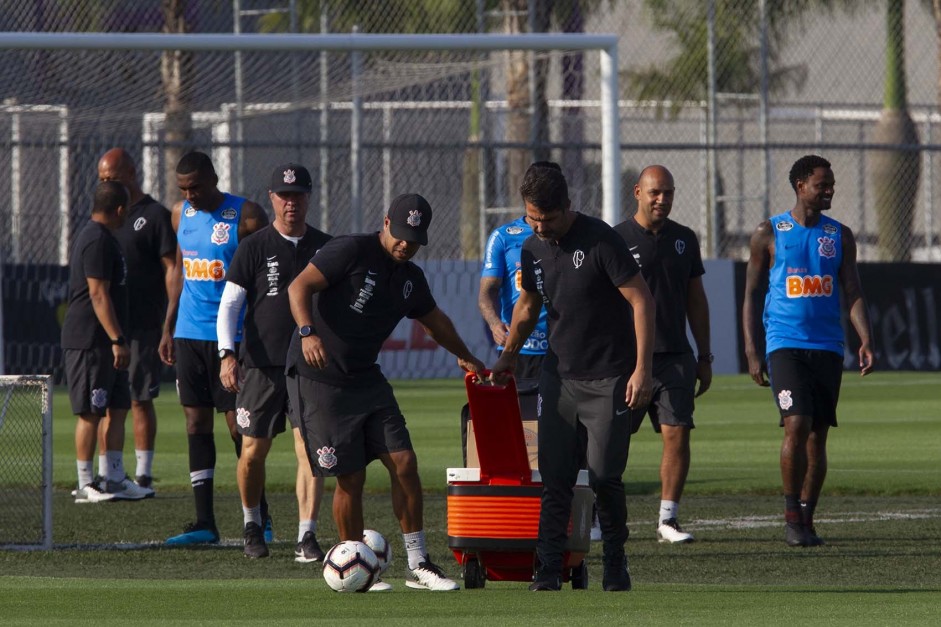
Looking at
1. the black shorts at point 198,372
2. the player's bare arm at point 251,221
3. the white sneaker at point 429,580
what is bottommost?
the white sneaker at point 429,580

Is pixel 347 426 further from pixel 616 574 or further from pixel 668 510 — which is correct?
pixel 668 510

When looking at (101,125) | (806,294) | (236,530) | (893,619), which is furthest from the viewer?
(101,125)

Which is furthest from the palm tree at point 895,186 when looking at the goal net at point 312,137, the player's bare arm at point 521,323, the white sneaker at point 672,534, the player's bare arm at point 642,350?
the player's bare arm at point 642,350

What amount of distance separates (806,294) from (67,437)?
31.0 feet

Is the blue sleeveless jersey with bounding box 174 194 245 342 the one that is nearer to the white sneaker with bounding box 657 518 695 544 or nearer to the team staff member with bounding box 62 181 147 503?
the team staff member with bounding box 62 181 147 503

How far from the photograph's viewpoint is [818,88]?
33.1 metres

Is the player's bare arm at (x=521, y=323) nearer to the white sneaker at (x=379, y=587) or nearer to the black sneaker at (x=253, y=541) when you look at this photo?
the white sneaker at (x=379, y=587)

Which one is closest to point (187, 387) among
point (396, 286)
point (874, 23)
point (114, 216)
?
point (114, 216)

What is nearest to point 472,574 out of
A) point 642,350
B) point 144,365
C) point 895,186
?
point 642,350

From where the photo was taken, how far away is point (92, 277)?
40.7 ft

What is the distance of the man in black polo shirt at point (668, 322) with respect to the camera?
10.9 metres

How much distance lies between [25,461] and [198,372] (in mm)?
3269

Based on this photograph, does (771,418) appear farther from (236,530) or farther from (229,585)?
(229,585)

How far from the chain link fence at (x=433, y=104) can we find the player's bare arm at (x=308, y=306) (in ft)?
41.1
